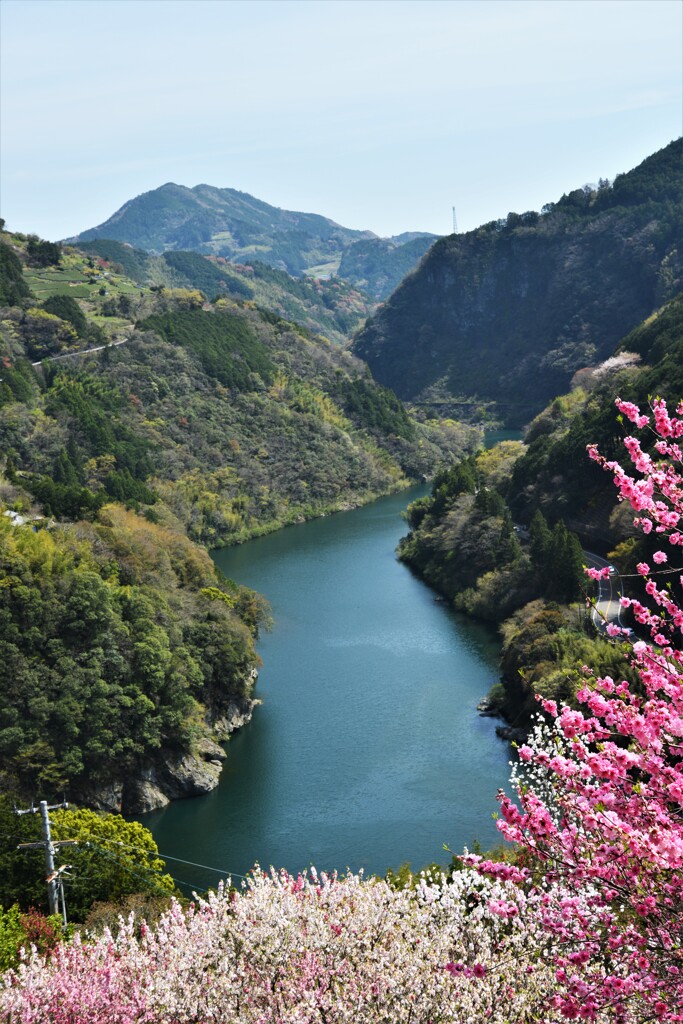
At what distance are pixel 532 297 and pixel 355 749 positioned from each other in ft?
402

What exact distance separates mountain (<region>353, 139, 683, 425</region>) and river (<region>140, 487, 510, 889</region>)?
258 feet

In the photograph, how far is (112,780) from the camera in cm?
3269

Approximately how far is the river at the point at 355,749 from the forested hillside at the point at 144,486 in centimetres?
215

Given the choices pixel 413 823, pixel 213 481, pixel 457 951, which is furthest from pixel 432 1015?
pixel 213 481

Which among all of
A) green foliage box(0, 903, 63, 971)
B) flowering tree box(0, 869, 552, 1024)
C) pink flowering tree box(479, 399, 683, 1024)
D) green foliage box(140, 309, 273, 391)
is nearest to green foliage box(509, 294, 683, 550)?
green foliage box(0, 903, 63, 971)

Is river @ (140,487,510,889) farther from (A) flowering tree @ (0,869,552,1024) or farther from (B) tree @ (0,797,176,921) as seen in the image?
(A) flowering tree @ (0,869,552,1024)

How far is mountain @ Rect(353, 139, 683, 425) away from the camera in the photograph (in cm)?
12781

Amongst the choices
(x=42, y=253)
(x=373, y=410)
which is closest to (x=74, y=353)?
(x=42, y=253)

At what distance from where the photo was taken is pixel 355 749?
35.4m

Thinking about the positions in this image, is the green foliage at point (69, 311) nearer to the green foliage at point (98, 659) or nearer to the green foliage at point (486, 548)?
the green foliage at point (486, 548)

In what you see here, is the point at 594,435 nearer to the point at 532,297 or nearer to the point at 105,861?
the point at 105,861

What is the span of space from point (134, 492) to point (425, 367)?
94.8 metres

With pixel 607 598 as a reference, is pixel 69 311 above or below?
above

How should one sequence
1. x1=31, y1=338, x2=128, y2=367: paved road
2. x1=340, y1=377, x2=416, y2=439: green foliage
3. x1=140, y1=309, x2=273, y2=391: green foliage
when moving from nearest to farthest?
1. x1=31, y1=338, x2=128, y2=367: paved road
2. x1=140, y1=309, x2=273, y2=391: green foliage
3. x1=340, y1=377, x2=416, y2=439: green foliage
